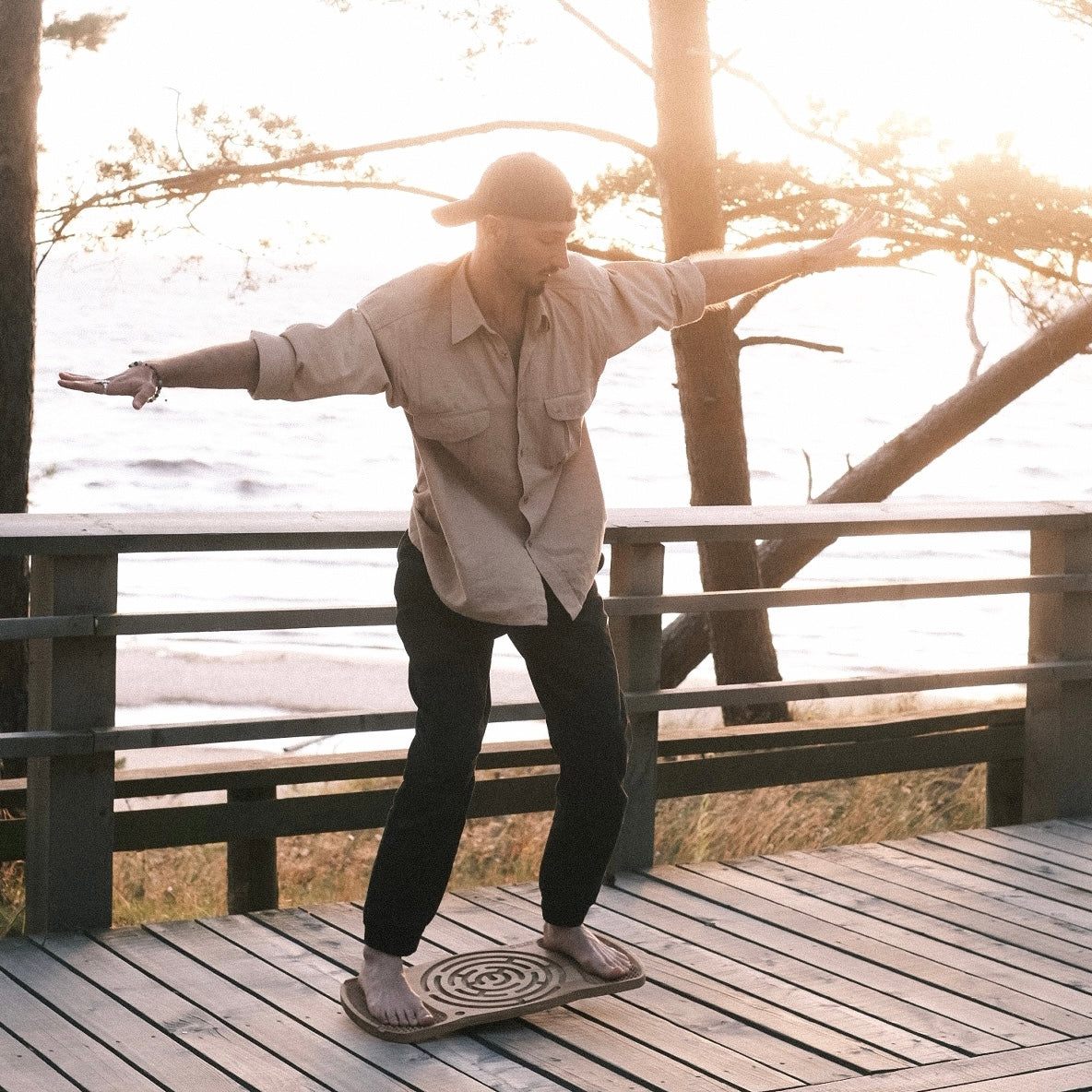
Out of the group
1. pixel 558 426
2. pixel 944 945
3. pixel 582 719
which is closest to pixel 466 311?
pixel 558 426

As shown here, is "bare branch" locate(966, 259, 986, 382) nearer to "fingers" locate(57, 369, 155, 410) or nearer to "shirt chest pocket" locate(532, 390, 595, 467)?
"shirt chest pocket" locate(532, 390, 595, 467)

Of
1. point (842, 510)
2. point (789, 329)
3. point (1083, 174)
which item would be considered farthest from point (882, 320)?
point (842, 510)

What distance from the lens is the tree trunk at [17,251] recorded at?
5.96 m

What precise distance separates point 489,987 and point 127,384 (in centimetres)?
160

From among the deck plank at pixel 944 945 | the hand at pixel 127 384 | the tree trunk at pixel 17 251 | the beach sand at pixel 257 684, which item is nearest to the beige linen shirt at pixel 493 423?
the hand at pixel 127 384

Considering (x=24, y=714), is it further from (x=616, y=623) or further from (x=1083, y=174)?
(x=1083, y=174)

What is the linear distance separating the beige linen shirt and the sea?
0.80 m

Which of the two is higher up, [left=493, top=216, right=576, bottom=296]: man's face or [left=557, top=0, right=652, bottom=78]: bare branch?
[left=557, top=0, right=652, bottom=78]: bare branch

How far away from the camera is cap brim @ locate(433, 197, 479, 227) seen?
3.06 m

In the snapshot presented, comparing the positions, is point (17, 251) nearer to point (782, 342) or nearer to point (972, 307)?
point (782, 342)

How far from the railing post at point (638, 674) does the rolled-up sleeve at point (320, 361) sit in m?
→ 1.46

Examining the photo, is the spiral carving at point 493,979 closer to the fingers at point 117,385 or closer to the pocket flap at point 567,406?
the pocket flap at point 567,406

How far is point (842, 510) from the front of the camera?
4.54m


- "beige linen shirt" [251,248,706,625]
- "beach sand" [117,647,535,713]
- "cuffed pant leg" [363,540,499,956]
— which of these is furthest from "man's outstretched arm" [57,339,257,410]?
"beach sand" [117,647,535,713]
